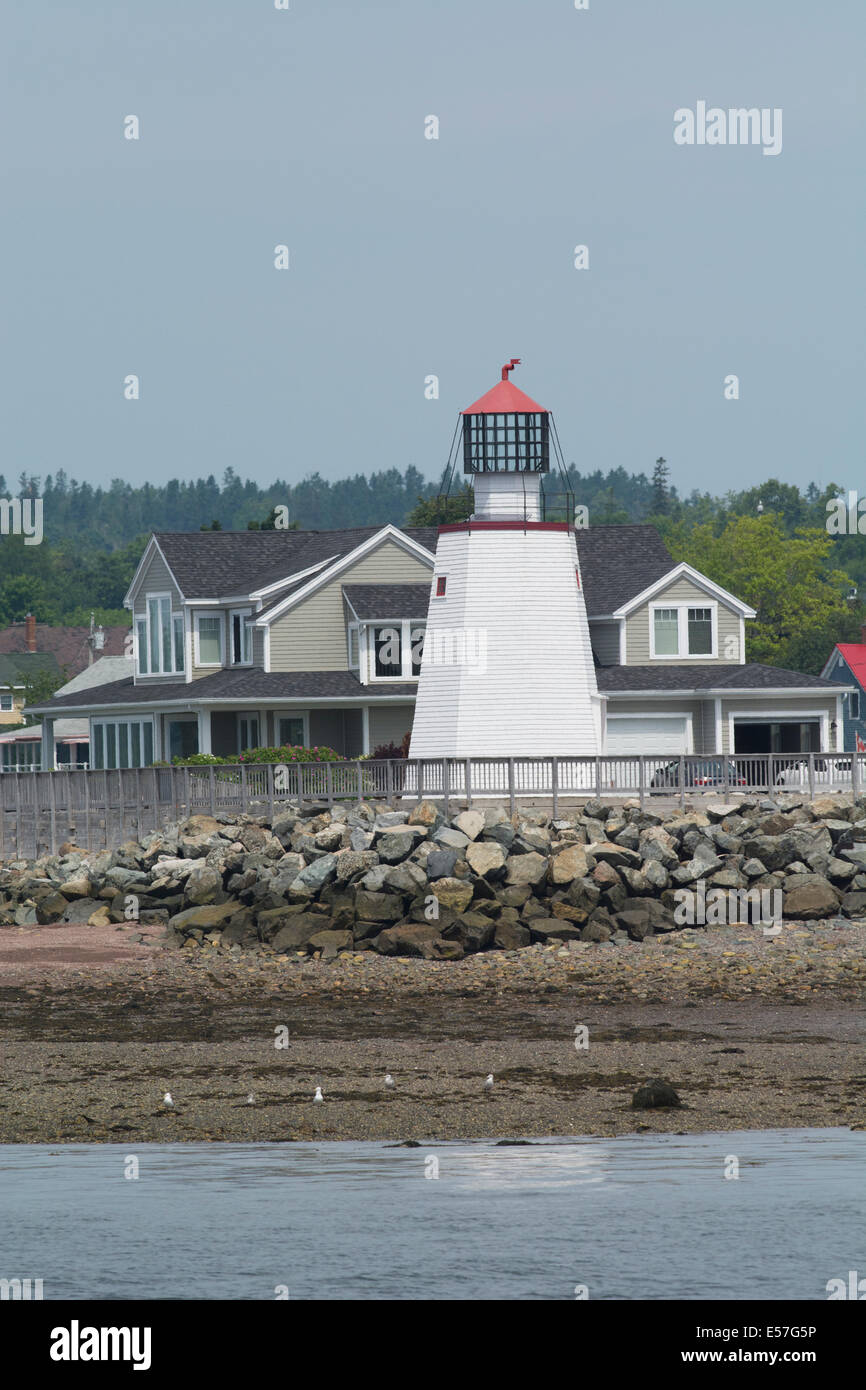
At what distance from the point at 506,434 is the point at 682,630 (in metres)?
13.1

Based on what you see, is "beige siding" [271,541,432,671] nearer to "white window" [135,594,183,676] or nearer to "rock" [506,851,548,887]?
"white window" [135,594,183,676]

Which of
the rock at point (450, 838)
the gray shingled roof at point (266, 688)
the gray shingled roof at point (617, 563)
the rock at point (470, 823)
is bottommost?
the rock at point (450, 838)

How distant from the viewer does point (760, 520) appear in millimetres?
83312

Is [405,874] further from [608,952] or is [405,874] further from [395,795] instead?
[395,795]

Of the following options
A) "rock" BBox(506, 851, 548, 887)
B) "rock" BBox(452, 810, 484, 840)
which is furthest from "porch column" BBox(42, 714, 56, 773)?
"rock" BBox(506, 851, 548, 887)

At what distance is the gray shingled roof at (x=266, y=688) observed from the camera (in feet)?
154

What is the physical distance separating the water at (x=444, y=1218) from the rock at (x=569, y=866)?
13776 millimetres

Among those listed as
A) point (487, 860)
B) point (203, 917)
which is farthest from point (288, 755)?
point (487, 860)

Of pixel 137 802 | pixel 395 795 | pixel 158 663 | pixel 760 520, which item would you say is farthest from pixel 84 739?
pixel 395 795

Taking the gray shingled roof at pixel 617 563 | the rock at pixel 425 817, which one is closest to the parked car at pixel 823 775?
the rock at pixel 425 817

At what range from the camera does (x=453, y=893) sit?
28531mm

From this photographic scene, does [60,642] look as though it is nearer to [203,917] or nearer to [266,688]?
[266,688]

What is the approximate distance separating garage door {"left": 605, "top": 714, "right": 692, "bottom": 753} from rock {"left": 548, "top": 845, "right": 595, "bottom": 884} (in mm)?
18483

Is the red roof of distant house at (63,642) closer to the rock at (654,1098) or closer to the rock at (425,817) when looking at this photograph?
the rock at (425,817)
